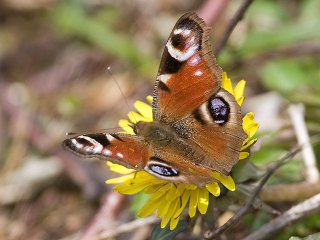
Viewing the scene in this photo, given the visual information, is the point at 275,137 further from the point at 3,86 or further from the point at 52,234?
the point at 3,86

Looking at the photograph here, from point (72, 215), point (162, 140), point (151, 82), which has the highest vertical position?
point (162, 140)

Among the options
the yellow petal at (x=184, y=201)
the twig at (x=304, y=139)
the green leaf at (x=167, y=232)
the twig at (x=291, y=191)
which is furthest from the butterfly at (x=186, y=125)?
the twig at (x=304, y=139)

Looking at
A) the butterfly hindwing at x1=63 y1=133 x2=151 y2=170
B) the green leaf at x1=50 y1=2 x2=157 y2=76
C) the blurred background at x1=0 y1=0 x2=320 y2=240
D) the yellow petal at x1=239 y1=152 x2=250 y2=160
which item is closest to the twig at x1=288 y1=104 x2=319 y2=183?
the blurred background at x1=0 y1=0 x2=320 y2=240

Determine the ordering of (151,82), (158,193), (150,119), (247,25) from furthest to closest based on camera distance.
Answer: (247,25) → (151,82) → (150,119) → (158,193)

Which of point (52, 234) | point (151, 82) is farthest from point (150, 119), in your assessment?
point (151, 82)

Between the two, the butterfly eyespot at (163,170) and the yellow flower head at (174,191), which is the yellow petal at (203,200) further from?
the butterfly eyespot at (163,170)

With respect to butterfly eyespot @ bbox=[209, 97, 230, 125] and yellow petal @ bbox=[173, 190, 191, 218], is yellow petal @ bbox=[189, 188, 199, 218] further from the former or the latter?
butterfly eyespot @ bbox=[209, 97, 230, 125]
